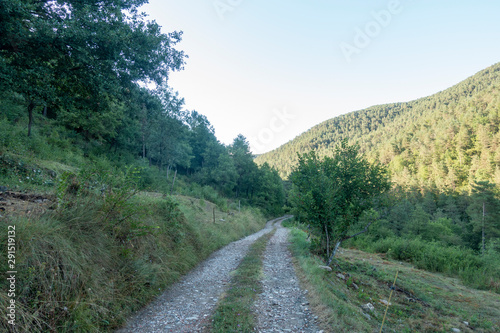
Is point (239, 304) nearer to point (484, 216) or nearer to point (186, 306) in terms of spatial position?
point (186, 306)

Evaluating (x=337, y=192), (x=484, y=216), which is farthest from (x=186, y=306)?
(x=484, y=216)

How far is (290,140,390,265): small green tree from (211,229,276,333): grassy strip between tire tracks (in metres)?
4.08

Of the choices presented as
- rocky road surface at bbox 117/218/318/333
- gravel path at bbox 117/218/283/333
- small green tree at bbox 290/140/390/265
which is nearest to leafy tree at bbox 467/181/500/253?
small green tree at bbox 290/140/390/265

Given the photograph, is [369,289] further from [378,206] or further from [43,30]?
[43,30]

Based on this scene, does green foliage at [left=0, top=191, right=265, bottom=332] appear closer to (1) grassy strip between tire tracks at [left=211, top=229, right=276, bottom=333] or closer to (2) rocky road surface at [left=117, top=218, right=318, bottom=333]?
(2) rocky road surface at [left=117, top=218, right=318, bottom=333]

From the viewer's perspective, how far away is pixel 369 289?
930 centimetres

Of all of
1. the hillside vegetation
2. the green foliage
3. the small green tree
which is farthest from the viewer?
the small green tree

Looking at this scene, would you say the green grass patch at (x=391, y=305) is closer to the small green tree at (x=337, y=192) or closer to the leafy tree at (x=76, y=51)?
the small green tree at (x=337, y=192)

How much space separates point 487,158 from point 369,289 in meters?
90.0

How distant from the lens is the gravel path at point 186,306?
430 cm

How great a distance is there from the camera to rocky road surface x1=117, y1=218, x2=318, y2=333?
14.2 ft

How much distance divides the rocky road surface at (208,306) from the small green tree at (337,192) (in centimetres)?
323

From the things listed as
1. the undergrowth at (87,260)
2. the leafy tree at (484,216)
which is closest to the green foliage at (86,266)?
the undergrowth at (87,260)

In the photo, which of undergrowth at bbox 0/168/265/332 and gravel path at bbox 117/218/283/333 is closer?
undergrowth at bbox 0/168/265/332
